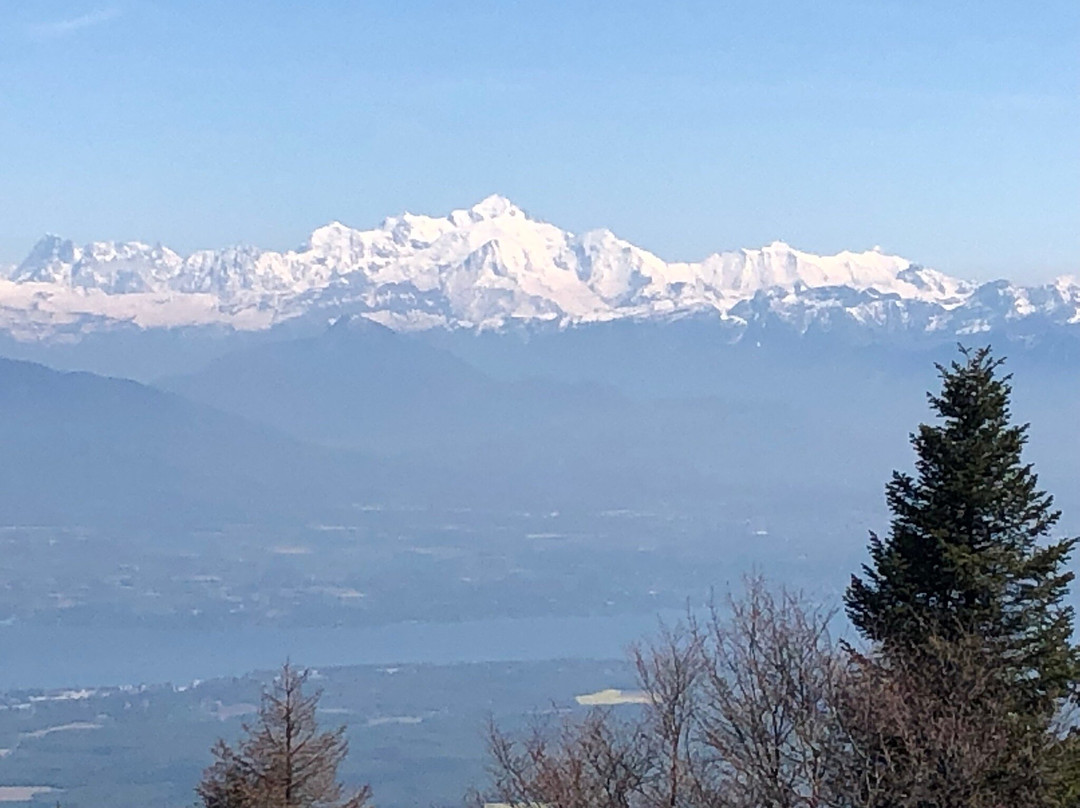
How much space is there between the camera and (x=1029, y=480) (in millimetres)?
12062

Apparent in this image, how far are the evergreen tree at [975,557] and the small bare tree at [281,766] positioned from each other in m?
6.41

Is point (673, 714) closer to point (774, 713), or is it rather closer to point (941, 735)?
point (774, 713)

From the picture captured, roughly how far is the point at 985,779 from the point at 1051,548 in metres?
2.09

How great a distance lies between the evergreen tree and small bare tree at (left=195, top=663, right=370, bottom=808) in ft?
21.0

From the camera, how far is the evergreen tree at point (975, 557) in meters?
11.4

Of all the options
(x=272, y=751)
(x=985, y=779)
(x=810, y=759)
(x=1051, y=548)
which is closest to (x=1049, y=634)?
(x=1051, y=548)

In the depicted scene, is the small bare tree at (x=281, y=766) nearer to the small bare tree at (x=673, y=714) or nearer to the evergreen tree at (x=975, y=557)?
the small bare tree at (x=673, y=714)

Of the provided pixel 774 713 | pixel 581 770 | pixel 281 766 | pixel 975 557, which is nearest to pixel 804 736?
pixel 774 713

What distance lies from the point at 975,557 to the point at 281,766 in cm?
769

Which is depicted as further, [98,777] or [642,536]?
[642,536]

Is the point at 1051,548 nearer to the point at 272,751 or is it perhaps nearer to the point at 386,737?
the point at 272,751

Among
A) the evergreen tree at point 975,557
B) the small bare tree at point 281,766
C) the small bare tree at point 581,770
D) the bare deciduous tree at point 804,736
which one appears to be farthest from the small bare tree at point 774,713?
the small bare tree at point 281,766

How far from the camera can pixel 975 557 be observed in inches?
447

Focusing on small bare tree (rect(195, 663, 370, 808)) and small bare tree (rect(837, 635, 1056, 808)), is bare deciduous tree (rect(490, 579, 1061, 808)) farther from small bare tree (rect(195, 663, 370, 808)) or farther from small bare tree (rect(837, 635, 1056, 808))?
small bare tree (rect(195, 663, 370, 808))
